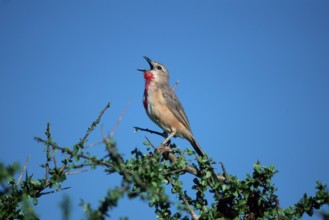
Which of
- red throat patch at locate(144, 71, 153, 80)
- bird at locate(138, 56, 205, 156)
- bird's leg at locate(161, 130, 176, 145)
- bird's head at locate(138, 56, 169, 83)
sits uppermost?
bird's head at locate(138, 56, 169, 83)

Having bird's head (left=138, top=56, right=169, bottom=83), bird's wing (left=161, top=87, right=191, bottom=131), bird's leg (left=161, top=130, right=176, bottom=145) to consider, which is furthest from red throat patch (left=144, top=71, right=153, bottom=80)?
bird's leg (left=161, top=130, right=176, bottom=145)

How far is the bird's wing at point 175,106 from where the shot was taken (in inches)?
305

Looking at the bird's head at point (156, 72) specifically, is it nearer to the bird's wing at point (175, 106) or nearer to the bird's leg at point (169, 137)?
the bird's wing at point (175, 106)

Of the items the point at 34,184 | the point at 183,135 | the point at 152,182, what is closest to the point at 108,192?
the point at 152,182

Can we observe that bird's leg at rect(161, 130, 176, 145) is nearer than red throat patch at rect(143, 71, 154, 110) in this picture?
Yes

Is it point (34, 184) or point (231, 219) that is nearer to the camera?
point (34, 184)

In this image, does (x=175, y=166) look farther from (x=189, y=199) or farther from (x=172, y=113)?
(x=172, y=113)

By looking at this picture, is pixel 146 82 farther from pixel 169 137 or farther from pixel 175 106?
pixel 169 137

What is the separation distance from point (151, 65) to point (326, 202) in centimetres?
582

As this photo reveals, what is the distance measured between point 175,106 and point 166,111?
40cm

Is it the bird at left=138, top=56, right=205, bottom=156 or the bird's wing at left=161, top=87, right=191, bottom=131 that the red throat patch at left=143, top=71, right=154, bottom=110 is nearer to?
the bird at left=138, top=56, right=205, bottom=156

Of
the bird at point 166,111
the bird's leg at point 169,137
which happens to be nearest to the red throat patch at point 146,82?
the bird at point 166,111

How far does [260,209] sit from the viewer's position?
3.98m

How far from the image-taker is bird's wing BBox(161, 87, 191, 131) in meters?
7.75
